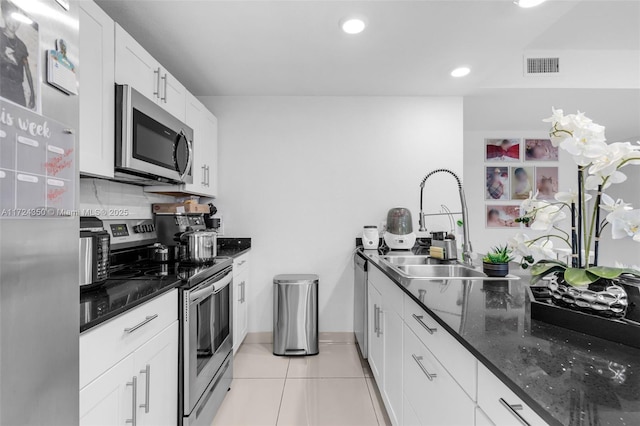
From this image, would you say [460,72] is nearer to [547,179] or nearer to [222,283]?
[222,283]

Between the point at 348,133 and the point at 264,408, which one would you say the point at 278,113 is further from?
the point at 264,408

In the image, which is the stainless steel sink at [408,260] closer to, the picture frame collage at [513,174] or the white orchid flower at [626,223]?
the white orchid flower at [626,223]

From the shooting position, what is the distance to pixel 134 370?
4.05ft

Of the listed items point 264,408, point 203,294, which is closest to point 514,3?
point 203,294

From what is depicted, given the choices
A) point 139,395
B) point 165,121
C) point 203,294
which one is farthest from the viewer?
point 165,121

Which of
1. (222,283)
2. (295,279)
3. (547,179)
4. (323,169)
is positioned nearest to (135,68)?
(222,283)

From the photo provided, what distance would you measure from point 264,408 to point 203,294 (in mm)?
912

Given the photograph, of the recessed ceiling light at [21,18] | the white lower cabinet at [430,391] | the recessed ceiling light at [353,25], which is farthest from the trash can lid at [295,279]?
the recessed ceiling light at [21,18]

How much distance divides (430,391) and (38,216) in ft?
4.09

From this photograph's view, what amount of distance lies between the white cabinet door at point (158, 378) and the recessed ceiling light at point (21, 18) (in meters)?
1.09

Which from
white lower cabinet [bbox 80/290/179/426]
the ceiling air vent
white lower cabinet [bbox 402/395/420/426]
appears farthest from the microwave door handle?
the ceiling air vent

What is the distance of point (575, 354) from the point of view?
2.40 ft

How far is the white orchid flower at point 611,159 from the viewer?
78 cm

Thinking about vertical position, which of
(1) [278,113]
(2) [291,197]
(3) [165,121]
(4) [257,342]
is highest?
(1) [278,113]
